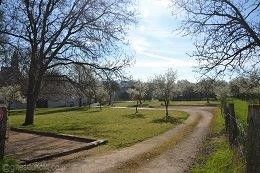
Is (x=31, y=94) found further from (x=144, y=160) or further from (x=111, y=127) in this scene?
(x=144, y=160)

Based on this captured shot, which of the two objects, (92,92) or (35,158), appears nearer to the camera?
(35,158)

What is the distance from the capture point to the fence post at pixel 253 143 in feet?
16.8

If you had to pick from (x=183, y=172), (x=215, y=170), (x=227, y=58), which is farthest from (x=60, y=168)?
(x=227, y=58)

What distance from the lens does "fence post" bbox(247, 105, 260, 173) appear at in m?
5.13

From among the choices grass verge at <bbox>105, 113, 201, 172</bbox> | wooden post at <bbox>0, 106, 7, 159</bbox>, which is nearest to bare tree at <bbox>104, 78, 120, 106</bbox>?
grass verge at <bbox>105, 113, 201, 172</bbox>

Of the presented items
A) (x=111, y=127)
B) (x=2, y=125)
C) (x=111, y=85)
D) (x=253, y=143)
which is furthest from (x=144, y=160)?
(x=111, y=85)

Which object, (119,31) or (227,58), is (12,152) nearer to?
(227,58)

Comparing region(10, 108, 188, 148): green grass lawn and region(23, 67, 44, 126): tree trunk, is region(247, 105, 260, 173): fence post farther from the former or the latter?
region(23, 67, 44, 126): tree trunk

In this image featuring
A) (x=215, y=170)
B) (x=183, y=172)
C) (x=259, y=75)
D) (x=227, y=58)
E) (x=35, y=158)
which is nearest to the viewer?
(x=215, y=170)

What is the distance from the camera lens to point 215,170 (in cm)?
989

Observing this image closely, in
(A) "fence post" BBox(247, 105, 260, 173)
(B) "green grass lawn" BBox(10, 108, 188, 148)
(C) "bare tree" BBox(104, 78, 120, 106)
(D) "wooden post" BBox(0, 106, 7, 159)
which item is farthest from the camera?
(C) "bare tree" BBox(104, 78, 120, 106)

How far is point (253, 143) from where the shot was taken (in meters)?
5.30

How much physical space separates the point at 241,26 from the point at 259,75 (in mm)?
7019

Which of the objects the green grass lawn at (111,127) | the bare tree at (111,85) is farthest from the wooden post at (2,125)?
the bare tree at (111,85)
